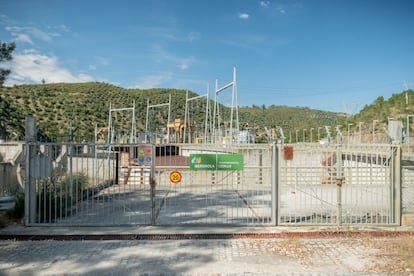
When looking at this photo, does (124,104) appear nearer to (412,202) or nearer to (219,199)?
(219,199)

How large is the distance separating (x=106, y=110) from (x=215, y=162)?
58.6 m

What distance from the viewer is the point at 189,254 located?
629 centimetres

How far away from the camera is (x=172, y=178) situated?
8.35 m

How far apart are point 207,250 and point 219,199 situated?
291 inches

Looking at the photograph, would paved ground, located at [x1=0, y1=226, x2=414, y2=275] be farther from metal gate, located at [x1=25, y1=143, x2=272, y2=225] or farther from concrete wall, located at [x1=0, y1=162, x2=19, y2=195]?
concrete wall, located at [x1=0, y1=162, x2=19, y2=195]

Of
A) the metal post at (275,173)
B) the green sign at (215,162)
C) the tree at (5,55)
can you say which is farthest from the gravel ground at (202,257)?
the tree at (5,55)

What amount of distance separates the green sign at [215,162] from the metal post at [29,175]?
163 inches

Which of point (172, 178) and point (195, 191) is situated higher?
point (172, 178)

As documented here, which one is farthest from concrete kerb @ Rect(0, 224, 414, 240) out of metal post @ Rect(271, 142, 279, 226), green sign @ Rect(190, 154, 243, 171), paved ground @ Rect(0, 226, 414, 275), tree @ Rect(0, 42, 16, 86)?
tree @ Rect(0, 42, 16, 86)

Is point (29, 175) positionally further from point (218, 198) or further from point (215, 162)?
point (218, 198)

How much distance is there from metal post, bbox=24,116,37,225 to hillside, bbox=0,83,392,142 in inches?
1569

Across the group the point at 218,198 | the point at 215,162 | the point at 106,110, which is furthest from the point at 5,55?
the point at 106,110

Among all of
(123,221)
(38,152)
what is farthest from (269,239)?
(38,152)

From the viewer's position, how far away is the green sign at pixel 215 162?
7.99 metres
